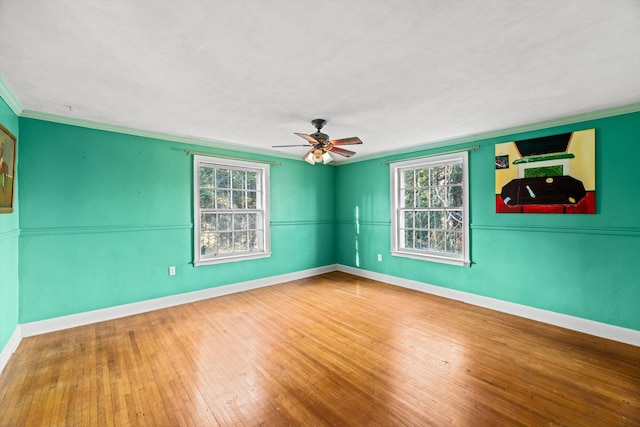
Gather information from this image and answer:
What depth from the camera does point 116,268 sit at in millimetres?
3512

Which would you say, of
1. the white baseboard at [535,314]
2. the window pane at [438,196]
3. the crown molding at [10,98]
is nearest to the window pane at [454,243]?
the window pane at [438,196]

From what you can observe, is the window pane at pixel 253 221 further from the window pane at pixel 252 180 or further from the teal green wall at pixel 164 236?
the teal green wall at pixel 164 236

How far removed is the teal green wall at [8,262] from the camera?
247 centimetres

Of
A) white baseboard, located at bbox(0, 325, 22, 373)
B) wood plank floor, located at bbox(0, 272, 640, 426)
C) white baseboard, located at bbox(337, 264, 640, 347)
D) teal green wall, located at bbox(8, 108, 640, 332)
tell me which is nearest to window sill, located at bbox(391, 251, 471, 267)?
teal green wall, located at bbox(8, 108, 640, 332)

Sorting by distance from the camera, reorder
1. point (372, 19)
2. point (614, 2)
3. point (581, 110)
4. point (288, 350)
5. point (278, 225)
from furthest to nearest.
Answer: point (278, 225) → point (581, 110) → point (288, 350) → point (372, 19) → point (614, 2)

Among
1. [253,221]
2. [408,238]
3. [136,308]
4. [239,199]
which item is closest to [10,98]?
[136,308]

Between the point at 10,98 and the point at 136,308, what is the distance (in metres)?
2.59

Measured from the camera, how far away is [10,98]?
255cm

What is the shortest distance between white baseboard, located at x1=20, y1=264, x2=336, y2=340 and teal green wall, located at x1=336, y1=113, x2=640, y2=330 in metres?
2.61

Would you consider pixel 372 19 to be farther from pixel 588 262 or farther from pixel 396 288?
pixel 396 288

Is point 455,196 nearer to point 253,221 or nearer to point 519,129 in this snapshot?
point 519,129

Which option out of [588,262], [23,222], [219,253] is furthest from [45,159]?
[588,262]

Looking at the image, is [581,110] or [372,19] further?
[581,110]

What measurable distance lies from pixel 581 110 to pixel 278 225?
4.37m
